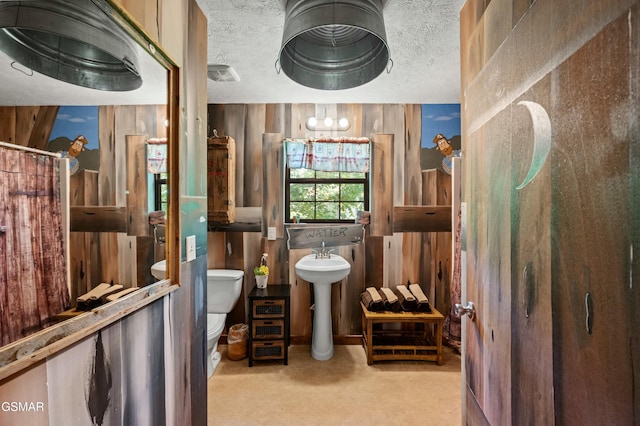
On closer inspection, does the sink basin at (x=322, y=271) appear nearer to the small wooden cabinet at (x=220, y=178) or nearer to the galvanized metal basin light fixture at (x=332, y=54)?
the small wooden cabinet at (x=220, y=178)

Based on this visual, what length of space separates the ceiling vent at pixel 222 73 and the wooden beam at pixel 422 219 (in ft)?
6.42

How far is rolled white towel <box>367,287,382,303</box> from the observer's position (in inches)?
102

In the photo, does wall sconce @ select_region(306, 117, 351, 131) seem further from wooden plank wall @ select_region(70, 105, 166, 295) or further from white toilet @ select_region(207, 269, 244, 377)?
wooden plank wall @ select_region(70, 105, 166, 295)

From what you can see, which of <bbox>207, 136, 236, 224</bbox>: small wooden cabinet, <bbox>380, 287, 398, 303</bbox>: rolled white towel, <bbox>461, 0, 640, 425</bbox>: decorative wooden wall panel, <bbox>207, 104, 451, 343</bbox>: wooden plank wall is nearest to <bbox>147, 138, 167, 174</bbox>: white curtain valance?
<bbox>461, 0, 640, 425</bbox>: decorative wooden wall panel

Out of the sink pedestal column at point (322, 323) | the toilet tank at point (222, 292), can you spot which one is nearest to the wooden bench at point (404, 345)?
the sink pedestal column at point (322, 323)

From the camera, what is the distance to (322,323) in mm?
2604

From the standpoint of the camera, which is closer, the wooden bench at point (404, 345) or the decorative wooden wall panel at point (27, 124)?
the decorative wooden wall panel at point (27, 124)

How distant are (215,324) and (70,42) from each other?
88.5 inches

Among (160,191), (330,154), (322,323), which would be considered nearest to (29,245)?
(160,191)

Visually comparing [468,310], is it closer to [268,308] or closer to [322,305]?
[322,305]

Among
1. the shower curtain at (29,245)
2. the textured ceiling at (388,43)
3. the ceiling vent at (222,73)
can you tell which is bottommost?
the shower curtain at (29,245)

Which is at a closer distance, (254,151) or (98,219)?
(98,219)

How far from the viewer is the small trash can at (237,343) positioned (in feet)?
8.35

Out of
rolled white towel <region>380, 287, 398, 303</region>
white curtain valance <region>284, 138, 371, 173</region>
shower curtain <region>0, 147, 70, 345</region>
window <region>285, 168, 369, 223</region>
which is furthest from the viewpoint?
window <region>285, 168, 369, 223</region>
